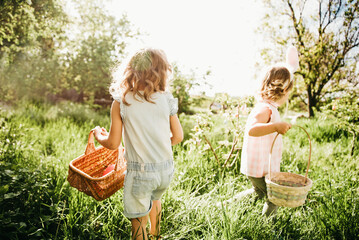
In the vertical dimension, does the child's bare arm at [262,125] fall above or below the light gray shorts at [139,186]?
above

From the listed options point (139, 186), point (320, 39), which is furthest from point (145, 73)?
point (320, 39)

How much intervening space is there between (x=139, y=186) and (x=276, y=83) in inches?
53.3

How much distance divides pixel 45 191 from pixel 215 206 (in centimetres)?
153

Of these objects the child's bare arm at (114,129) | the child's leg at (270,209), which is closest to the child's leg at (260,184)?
the child's leg at (270,209)

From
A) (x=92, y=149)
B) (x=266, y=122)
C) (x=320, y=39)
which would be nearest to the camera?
(x=266, y=122)

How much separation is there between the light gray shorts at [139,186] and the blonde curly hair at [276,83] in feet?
3.61

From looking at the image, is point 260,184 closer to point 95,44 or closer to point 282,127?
point 282,127

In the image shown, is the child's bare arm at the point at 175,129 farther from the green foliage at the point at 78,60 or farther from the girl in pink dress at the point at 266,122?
the green foliage at the point at 78,60

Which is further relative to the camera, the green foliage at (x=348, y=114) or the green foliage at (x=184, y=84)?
the green foliage at (x=184, y=84)

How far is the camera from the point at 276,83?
1.89 metres

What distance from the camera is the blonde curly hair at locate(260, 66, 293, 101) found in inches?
74.9

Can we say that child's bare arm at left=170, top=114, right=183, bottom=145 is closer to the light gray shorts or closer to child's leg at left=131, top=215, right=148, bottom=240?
the light gray shorts

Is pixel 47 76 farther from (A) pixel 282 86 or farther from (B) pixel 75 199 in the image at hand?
(A) pixel 282 86

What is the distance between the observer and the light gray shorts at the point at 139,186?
1439mm
